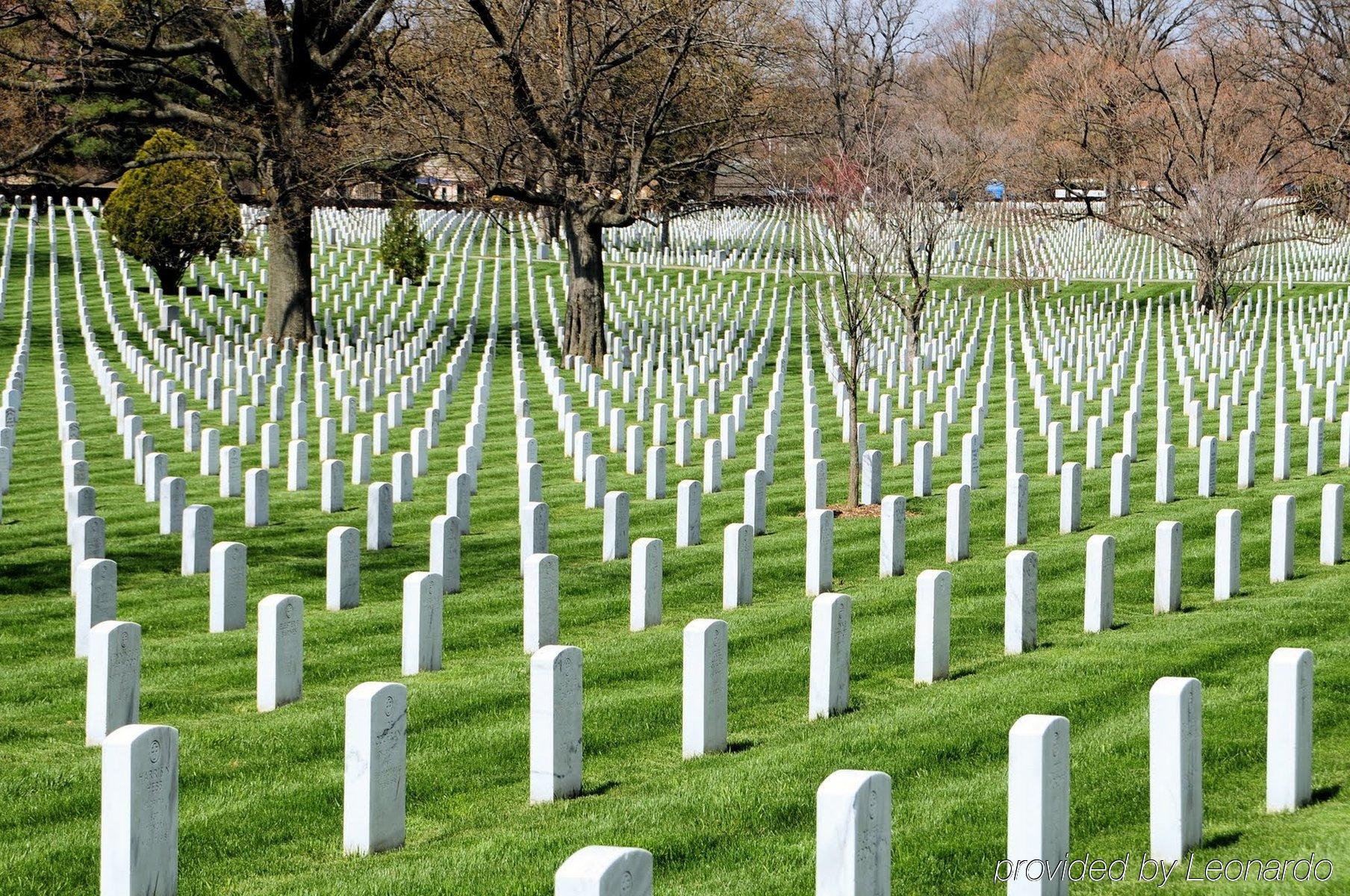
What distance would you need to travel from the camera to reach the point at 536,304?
3738cm

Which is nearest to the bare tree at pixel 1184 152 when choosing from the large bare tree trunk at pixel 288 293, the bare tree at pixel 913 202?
the bare tree at pixel 913 202

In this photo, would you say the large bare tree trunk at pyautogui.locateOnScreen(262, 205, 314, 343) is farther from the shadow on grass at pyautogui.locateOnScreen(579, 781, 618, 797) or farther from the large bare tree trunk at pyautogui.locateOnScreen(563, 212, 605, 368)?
the shadow on grass at pyautogui.locateOnScreen(579, 781, 618, 797)

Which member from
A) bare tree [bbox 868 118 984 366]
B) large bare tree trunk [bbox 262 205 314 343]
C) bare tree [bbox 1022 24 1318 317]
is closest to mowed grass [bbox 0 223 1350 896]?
bare tree [bbox 868 118 984 366]

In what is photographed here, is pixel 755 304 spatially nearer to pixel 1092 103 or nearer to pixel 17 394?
pixel 1092 103

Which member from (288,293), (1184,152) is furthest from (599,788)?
(1184,152)

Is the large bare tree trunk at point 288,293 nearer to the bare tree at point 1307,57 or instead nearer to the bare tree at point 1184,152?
the bare tree at point 1184,152

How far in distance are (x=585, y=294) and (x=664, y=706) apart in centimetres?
2122

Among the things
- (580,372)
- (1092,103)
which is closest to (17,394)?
(580,372)

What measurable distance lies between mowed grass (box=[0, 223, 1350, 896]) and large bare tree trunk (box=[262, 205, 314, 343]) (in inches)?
610

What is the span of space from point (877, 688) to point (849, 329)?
685 centimetres

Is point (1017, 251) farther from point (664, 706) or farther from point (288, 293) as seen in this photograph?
point (664, 706)

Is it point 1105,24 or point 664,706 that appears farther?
point 1105,24

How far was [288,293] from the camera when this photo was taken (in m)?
29.1

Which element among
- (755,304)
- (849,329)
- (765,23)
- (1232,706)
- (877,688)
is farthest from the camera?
(755,304)
